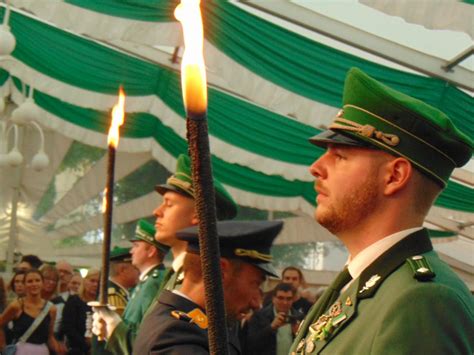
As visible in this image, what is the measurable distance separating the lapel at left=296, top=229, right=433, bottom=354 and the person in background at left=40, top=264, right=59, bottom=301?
5342mm

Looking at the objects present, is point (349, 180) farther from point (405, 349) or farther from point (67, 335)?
point (67, 335)

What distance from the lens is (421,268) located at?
1.84 m

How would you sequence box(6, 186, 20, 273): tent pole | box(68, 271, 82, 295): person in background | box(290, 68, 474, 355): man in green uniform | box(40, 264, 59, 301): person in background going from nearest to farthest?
box(290, 68, 474, 355): man in green uniform, box(40, 264, 59, 301): person in background, box(68, 271, 82, 295): person in background, box(6, 186, 20, 273): tent pole

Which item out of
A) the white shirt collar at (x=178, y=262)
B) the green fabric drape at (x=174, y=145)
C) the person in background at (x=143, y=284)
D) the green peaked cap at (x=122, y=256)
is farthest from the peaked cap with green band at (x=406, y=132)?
the green fabric drape at (x=174, y=145)

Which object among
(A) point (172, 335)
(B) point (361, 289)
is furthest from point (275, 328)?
(B) point (361, 289)

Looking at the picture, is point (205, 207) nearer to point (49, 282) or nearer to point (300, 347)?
point (300, 347)

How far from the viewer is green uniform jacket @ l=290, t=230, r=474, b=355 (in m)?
1.71

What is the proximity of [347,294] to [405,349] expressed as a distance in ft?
1.03

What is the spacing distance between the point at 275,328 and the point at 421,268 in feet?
13.1

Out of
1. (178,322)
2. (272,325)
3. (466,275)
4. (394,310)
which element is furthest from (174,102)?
(394,310)

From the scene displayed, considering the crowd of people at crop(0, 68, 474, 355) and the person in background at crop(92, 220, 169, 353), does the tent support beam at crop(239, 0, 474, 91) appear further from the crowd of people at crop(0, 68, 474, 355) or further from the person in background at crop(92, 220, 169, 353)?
the crowd of people at crop(0, 68, 474, 355)

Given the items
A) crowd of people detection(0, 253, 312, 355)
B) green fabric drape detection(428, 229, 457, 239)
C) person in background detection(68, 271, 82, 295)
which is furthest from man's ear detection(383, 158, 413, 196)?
green fabric drape detection(428, 229, 457, 239)

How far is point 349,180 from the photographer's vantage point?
6.67 feet

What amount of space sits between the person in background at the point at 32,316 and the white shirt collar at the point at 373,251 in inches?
180
